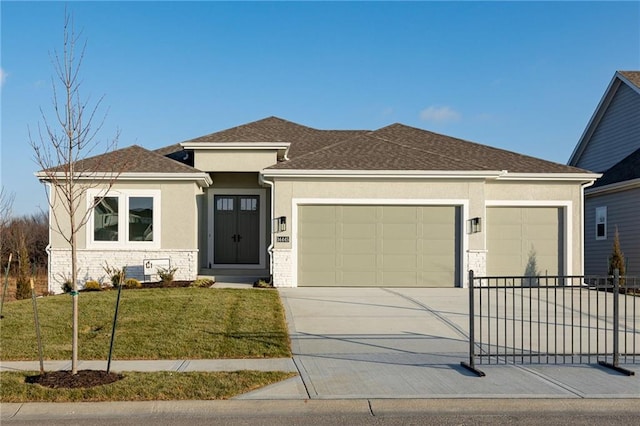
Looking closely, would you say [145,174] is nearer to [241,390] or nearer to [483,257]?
[483,257]

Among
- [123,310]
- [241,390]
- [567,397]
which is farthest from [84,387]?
[567,397]

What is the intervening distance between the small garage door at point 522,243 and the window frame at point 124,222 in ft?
34.7

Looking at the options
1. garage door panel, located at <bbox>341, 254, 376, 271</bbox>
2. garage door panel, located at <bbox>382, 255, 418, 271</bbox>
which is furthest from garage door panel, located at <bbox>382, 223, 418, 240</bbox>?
garage door panel, located at <bbox>341, 254, 376, 271</bbox>

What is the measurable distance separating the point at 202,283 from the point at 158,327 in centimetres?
624

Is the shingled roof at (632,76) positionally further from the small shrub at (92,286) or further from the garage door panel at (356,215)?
the small shrub at (92,286)

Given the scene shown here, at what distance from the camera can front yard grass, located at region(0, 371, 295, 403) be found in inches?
277

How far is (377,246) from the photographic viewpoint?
17859 millimetres

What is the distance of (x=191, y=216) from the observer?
18.3 metres

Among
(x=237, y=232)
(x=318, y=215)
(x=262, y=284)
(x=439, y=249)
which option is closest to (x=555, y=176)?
(x=439, y=249)

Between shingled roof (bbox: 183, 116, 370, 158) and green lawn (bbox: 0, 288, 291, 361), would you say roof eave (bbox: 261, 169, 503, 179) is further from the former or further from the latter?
green lawn (bbox: 0, 288, 291, 361)

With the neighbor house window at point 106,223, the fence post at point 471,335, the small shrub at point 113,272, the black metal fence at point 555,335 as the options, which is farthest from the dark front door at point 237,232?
the fence post at point 471,335

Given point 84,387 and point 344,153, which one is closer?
point 84,387

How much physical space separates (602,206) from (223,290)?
16.1 m

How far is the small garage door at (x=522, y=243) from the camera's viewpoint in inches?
752
